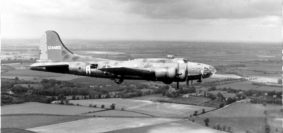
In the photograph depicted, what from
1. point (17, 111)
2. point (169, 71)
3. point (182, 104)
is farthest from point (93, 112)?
point (169, 71)

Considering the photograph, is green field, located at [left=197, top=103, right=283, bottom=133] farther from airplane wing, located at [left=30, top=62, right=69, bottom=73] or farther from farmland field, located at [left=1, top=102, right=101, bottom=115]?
airplane wing, located at [left=30, top=62, right=69, bottom=73]

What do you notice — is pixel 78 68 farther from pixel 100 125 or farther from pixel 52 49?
pixel 100 125

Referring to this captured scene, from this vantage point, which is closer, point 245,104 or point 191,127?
point 191,127

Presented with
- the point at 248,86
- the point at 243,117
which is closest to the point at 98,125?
the point at 243,117

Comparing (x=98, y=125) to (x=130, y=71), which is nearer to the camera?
(x=130, y=71)

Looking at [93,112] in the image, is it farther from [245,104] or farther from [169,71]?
[169,71]

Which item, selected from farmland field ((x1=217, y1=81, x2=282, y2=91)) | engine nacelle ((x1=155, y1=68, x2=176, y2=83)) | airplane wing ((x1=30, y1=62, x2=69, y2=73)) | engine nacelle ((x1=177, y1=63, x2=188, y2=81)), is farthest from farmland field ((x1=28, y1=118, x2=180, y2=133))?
engine nacelle ((x1=177, y1=63, x2=188, y2=81))

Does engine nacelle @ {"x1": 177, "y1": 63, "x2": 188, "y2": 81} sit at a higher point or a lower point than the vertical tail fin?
lower

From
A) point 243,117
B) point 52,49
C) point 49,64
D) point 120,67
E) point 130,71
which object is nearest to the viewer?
point 120,67
